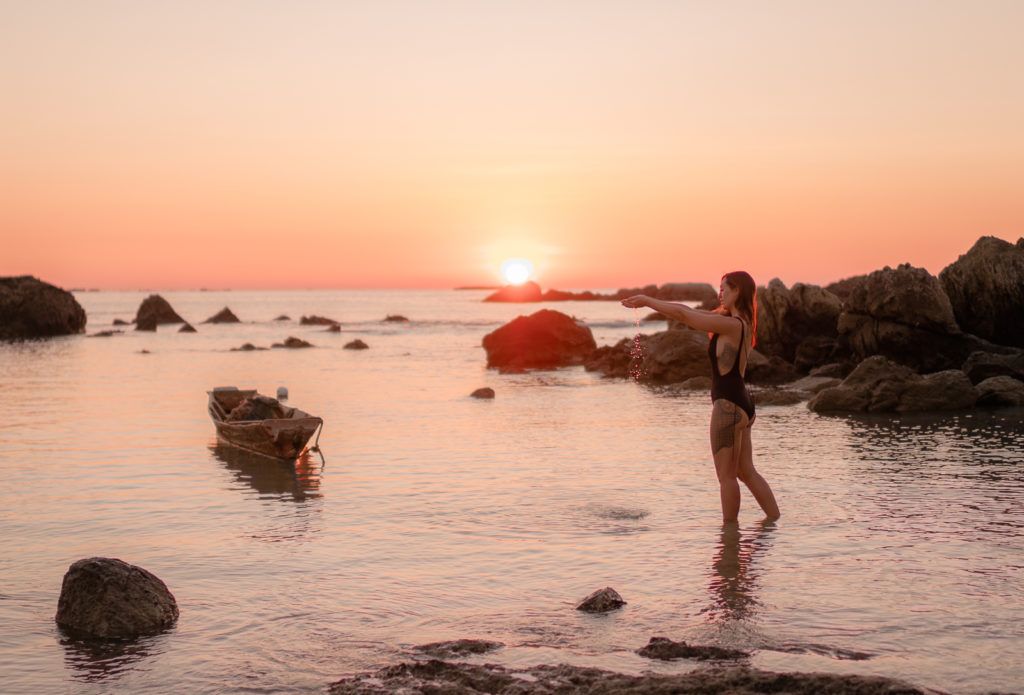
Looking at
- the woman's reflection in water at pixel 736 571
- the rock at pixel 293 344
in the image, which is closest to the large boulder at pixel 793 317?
the woman's reflection in water at pixel 736 571

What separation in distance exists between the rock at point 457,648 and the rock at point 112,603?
8.58ft

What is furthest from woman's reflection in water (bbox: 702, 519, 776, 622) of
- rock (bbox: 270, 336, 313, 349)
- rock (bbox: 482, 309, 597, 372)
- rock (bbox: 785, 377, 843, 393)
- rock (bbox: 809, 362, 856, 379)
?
rock (bbox: 270, 336, 313, 349)

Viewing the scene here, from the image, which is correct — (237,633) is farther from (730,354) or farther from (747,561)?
(730,354)

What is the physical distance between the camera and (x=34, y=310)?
8394 cm

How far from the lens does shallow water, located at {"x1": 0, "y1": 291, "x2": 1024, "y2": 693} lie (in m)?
8.12

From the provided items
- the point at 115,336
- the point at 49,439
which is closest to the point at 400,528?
the point at 49,439

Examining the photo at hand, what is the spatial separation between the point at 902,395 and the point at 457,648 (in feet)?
71.1

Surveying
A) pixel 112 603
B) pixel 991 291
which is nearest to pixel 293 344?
pixel 991 291

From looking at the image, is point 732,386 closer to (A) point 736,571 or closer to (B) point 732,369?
(B) point 732,369

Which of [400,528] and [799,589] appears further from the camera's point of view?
[400,528]

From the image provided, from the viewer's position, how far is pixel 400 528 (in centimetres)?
1315

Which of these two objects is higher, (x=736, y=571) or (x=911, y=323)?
(x=911, y=323)

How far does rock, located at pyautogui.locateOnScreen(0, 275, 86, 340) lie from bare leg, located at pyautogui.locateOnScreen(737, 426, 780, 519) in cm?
7971

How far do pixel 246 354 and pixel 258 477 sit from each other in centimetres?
4319
